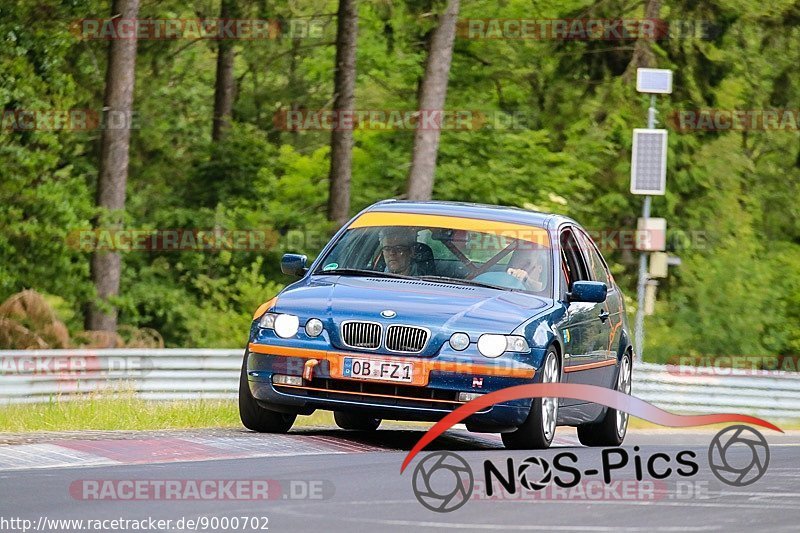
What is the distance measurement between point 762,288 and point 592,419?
101 ft

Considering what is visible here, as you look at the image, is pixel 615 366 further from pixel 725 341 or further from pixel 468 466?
pixel 725 341

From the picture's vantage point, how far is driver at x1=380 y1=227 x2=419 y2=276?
12.4 metres

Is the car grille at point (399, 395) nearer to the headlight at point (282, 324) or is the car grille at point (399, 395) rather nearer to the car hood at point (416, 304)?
the car hood at point (416, 304)

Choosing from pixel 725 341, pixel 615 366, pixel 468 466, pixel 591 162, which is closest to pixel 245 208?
pixel 591 162

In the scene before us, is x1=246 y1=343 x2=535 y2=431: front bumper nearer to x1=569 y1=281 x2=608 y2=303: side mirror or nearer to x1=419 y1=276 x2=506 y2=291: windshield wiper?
x1=419 y1=276 x2=506 y2=291: windshield wiper

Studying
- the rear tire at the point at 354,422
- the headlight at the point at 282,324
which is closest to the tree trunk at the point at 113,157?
the rear tire at the point at 354,422

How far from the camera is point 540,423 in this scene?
37.7 ft

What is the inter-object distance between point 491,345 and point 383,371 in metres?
0.72

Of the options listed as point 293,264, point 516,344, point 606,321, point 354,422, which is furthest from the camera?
point 354,422

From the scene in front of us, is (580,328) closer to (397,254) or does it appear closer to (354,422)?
(397,254)

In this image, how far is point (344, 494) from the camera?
8867 mm

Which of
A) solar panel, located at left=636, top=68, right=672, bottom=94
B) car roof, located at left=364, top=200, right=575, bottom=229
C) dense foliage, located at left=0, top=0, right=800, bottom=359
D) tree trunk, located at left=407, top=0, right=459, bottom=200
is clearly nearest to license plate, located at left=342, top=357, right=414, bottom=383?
car roof, located at left=364, top=200, right=575, bottom=229

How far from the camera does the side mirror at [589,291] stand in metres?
12.3

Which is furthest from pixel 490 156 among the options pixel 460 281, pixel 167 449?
pixel 167 449
